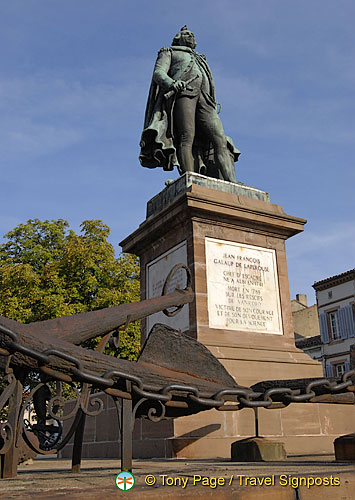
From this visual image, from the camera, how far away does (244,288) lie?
316 inches

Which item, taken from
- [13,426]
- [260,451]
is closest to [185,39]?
[260,451]

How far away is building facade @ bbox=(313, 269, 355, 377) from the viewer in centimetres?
3481

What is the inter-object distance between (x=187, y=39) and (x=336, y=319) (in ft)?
97.1

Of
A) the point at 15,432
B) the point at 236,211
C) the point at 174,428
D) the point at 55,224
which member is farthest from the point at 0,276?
the point at 15,432

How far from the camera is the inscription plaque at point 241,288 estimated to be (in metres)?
7.70

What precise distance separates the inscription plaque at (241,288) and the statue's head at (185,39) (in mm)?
5017

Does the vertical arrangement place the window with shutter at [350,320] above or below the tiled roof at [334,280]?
below

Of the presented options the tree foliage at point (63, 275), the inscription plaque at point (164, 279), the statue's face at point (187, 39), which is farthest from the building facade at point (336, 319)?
the inscription plaque at point (164, 279)

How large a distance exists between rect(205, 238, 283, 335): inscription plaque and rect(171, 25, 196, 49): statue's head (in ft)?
16.5

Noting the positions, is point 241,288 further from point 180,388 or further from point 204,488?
point 204,488

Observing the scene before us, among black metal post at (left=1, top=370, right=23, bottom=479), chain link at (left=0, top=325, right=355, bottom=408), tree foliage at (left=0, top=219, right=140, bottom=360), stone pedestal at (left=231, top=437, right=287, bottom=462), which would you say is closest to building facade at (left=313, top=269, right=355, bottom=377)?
tree foliage at (left=0, top=219, right=140, bottom=360)

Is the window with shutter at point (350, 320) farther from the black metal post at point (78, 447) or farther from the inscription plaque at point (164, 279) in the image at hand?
the black metal post at point (78, 447)

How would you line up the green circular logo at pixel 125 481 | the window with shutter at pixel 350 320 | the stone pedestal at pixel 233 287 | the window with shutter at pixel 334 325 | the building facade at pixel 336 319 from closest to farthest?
1. the green circular logo at pixel 125 481
2. the stone pedestal at pixel 233 287
3. the window with shutter at pixel 350 320
4. the building facade at pixel 336 319
5. the window with shutter at pixel 334 325

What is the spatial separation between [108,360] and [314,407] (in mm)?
5185
